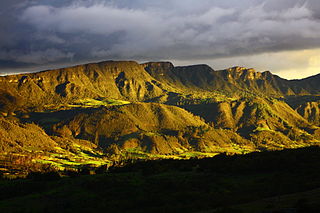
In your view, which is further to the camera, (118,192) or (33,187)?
(33,187)

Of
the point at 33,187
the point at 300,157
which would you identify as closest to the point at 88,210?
the point at 33,187

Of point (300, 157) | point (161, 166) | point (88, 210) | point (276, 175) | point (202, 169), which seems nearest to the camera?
point (88, 210)

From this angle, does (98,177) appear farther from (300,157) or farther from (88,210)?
(300,157)

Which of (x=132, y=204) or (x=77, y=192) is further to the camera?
(x=77, y=192)

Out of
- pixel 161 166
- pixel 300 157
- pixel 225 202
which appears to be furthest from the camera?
pixel 161 166

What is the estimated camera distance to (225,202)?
113 meters

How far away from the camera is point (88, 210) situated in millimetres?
128125

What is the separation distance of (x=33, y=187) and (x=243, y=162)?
91998 mm

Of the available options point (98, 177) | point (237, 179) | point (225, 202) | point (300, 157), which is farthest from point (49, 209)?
point (300, 157)

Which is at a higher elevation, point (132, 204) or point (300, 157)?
point (300, 157)

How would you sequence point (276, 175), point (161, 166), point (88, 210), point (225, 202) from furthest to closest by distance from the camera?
point (161, 166) < point (276, 175) < point (88, 210) < point (225, 202)

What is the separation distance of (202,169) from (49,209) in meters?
70.5

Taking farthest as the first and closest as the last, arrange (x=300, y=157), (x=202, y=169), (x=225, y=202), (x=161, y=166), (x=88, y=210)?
(x=161, y=166) → (x=202, y=169) → (x=300, y=157) → (x=88, y=210) → (x=225, y=202)

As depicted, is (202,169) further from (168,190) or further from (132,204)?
(132,204)
